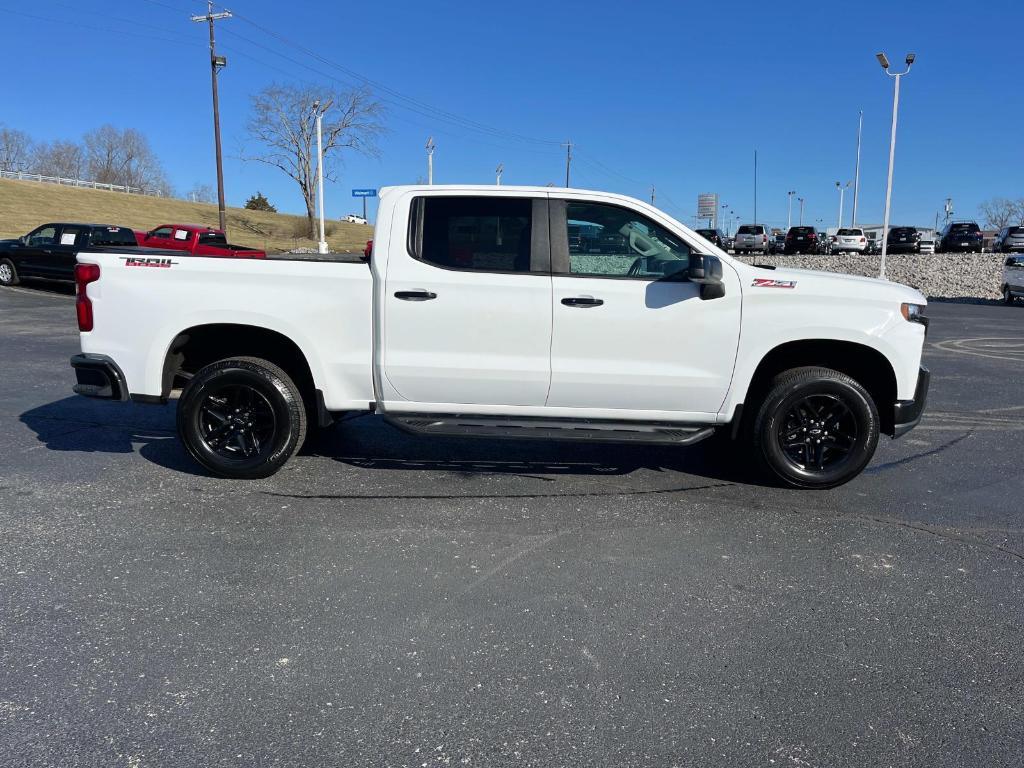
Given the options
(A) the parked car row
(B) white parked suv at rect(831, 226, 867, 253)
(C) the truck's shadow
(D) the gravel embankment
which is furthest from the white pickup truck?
(B) white parked suv at rect(831, 226, 867, 253)

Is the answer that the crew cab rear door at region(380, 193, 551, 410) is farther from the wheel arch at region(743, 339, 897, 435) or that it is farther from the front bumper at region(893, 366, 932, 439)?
the front bumper at region(893, 366, 932, 439)

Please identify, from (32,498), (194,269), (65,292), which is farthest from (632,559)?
(65,292)

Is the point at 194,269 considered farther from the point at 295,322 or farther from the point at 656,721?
the point at 656,721

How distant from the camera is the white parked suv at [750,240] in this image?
160ft

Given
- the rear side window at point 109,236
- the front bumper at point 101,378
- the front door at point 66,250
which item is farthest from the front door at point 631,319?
the front door at point 66,250

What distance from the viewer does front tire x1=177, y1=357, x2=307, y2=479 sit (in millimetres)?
5238

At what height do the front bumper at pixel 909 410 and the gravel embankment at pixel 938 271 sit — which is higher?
the gravel embankment at pixel 938 271

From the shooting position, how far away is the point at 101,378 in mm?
5324

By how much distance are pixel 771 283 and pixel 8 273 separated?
2223cm

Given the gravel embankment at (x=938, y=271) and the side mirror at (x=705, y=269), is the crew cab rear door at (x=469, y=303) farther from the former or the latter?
the gravel embankment at (x=938, y=271)

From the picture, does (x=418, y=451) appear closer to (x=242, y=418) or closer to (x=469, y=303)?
(x=242, y=418)

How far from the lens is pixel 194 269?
514cm

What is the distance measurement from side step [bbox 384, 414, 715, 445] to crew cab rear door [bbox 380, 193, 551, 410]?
0.13m

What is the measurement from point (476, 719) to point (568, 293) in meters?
2.88
